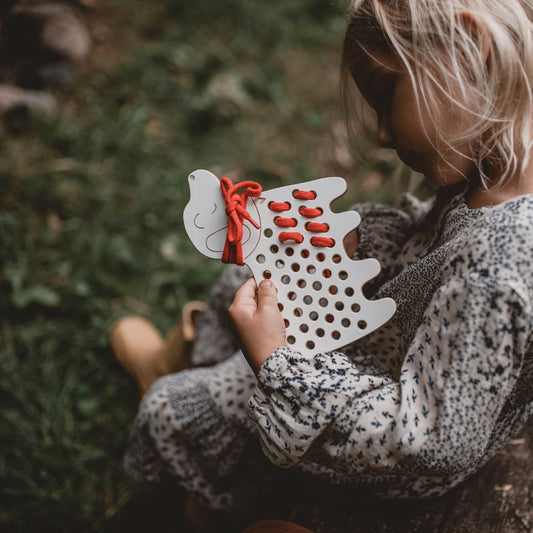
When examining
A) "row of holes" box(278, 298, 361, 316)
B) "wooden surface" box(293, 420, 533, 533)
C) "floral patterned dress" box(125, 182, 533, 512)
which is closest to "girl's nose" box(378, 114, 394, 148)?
"floral patterned dress" box(125, 182, 533, 512)

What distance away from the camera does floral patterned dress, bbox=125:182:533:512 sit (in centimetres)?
64

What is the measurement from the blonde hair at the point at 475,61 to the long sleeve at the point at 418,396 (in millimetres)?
221

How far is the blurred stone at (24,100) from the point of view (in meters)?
1.77

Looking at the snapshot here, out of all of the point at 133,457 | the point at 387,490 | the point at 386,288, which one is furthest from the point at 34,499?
the point at 386,288

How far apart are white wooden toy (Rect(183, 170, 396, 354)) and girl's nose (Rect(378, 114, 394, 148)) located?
0.10 m

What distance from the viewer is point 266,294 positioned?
0.79 m

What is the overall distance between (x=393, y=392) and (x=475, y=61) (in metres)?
0.46

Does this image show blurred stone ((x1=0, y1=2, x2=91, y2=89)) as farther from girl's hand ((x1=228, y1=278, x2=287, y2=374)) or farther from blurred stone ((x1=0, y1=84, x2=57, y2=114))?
girl's hand ((x1=228, y1=278, x2=287, y2=374))

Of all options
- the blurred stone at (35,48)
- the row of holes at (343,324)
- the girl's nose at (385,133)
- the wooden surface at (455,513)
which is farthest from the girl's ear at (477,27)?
the blurred stone at (35,48)

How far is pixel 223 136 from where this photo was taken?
193 cm

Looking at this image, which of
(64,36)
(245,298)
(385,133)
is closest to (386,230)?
(385,133)

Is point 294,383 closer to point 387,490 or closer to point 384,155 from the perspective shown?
point 387,490

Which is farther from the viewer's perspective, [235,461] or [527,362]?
[235,461]

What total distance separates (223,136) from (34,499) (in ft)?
4.33
